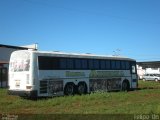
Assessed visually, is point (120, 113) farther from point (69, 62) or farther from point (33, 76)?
point (69, 62)

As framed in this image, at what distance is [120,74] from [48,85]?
29.5 feet

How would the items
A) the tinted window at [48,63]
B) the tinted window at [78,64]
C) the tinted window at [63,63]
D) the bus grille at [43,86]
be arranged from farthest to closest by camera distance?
1. the tinted window at [78,64]
2. the tinted window at [63,63]
3. the tinted window at [48,63]
4. the bus grille at [43,86]

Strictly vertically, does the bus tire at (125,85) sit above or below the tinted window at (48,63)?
below

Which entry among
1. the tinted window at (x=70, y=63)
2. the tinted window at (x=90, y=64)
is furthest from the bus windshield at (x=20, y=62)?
the tinted window at (x=90, y=64)

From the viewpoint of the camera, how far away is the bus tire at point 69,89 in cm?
2483

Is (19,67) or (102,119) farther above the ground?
(19,67)

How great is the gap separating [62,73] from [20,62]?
9.85ft

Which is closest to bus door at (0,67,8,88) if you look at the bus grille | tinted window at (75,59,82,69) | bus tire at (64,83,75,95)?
tinted window at (75,59,82,69)

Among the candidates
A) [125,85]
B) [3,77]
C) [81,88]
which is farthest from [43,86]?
[3,77]

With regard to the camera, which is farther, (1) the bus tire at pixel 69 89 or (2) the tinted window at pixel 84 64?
(2) the tinted window at pixel 84 64

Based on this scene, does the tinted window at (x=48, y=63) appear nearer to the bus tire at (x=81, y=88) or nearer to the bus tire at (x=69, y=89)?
the bus tire at (x=69, y=89)

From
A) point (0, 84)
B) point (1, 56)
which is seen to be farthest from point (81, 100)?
point (1, 56)

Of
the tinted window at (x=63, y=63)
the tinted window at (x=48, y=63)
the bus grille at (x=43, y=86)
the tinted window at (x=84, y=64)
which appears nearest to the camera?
the bus grille at (x=43, y=86)

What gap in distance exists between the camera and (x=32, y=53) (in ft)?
73.9
